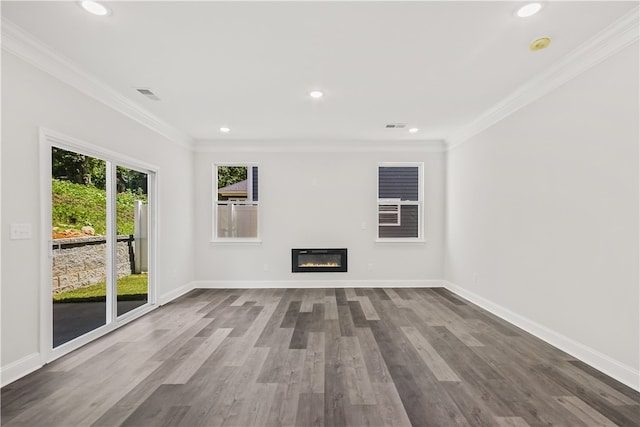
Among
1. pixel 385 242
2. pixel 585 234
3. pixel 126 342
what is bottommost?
pixel 126 342

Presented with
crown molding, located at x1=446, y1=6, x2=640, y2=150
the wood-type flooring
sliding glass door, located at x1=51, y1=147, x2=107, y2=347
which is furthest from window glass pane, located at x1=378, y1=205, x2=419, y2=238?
sliding glass door, located at x1=51, y1=147, x2=107, y2=347

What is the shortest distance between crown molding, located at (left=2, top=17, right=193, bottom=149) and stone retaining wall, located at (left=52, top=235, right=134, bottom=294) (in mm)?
1468

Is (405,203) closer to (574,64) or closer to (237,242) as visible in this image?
(237,242)

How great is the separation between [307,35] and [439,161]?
4077mm

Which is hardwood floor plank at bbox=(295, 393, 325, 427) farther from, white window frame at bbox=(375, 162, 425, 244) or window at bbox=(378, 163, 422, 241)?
window at bbox=(378, 163, 422, 241)

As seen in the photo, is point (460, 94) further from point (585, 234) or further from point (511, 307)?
point (511, 307)

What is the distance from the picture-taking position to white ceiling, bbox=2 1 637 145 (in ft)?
6.93

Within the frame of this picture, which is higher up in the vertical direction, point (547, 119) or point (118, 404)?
point (547, 119)

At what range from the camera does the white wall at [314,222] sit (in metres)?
5.66

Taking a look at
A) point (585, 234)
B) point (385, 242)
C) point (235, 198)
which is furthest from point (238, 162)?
point (585, 234)

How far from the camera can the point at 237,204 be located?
5754 millimetres

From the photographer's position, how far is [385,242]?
5680mm

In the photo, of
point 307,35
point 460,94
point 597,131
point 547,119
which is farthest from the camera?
point 460,94

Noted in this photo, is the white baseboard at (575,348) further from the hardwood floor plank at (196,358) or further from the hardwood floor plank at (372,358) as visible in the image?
the hardwood floor plank at (196,358)
